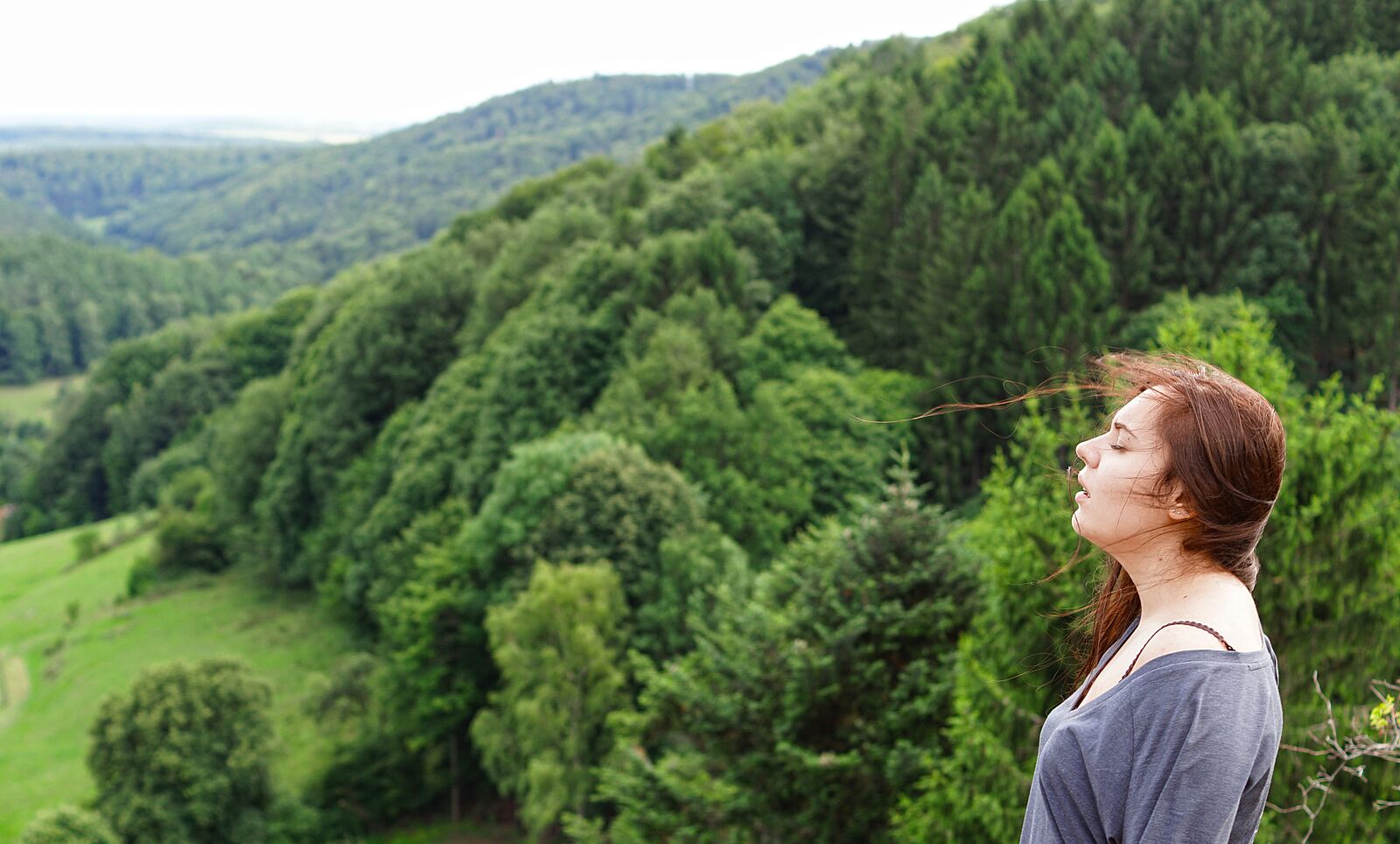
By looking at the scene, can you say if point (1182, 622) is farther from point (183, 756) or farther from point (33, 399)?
point (33, 399)

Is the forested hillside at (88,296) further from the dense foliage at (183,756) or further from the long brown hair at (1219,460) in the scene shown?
the long brown hair at (1219,460)

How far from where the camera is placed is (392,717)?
1257 inches

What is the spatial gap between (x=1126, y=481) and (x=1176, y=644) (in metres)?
0.40

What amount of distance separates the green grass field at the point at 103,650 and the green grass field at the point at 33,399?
78.3m

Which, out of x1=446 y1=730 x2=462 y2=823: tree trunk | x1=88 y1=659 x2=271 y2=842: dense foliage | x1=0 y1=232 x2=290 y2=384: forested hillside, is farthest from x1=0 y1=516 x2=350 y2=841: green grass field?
x1=0 y1=232 x2=290 y2=384: forested hillside

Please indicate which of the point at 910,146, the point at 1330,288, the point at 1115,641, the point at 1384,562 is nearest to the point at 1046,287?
the point at 1330,288

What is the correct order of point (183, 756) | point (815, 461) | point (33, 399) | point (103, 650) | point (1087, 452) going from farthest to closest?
point (33, 399) → point (103, 650) → point (815, 461) → point (183, 756) → point (1087, 452)

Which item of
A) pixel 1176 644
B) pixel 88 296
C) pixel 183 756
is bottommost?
pixel 88 296

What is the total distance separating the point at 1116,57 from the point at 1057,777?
50.2m

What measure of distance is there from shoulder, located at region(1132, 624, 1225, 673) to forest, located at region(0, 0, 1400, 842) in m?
1.21

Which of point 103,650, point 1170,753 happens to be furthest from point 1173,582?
point 103,650

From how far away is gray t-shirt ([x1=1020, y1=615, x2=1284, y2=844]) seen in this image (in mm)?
2168

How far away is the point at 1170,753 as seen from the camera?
2.19 metres

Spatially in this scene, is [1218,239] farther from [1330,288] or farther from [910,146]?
[910,146]
